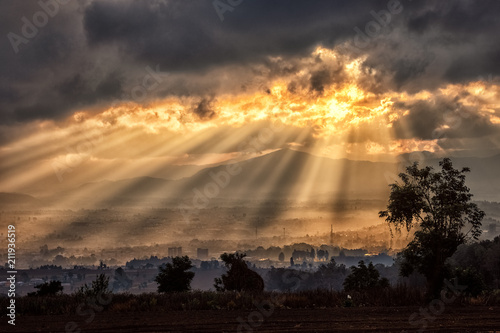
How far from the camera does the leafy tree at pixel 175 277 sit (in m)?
45.9

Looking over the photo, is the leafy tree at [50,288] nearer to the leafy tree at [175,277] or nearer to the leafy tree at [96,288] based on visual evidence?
the leafy tree at [96,288]

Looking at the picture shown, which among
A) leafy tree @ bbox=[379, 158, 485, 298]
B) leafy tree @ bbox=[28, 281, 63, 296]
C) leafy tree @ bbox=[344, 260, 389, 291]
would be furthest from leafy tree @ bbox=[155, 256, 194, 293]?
leafy tree @ bbox=[379, 158, 485, 298]

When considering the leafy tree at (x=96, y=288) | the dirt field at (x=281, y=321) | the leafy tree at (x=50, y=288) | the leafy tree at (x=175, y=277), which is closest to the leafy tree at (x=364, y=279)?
the dirt field at (x=281, y=321)

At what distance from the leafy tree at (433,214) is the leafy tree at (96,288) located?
21724mm

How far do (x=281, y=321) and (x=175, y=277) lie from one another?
2366cm

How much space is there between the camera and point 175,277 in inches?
1825

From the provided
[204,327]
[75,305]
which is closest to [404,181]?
[204,327]

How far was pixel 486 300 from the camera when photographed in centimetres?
3014

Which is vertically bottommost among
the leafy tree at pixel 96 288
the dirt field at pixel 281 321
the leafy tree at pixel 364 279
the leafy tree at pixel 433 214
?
the dirt field at pixel 281 321

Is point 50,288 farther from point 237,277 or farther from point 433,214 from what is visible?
point 433,214

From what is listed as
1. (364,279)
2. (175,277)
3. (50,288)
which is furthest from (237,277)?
(50,288)

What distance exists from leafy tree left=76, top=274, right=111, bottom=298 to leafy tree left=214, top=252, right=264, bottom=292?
12.4 metres

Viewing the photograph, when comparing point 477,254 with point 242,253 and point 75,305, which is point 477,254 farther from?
point 75,305

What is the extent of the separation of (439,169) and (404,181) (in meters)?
2.96
